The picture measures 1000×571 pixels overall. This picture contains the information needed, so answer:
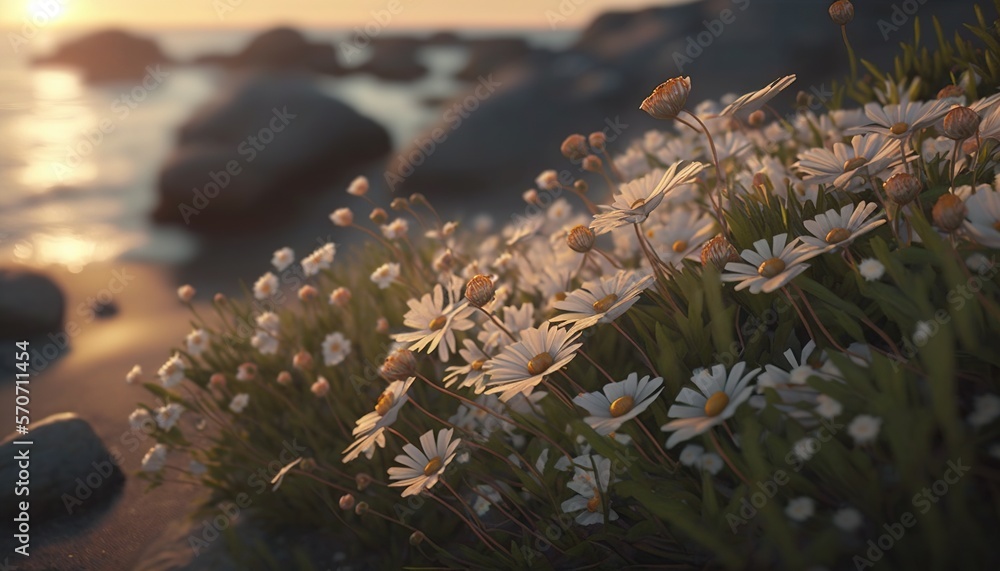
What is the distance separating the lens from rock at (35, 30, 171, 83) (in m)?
19.1

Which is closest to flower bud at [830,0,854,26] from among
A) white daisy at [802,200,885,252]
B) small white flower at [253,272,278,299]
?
white daisy at [802,200,885,252]

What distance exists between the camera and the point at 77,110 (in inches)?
458

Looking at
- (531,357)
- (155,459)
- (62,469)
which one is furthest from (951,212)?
(62,469)

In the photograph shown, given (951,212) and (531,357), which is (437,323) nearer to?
(531,357)

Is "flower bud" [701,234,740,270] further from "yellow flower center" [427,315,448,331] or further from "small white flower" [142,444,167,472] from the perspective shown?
"small white flower" [142,444,167,472]

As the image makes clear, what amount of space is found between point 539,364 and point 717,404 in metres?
0.39

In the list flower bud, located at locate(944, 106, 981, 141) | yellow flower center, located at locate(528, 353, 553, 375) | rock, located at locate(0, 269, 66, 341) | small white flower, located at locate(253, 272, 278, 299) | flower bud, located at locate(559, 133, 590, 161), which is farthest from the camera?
rock, located at locate(0, 269, 66, 341)

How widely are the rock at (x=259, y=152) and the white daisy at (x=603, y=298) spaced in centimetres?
618

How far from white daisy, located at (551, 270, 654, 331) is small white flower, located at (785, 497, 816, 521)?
1.67ft

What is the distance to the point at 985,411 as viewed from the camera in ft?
4.36

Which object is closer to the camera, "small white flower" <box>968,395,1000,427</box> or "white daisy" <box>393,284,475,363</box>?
"small white flower" <box>968,395,1000,427</box>

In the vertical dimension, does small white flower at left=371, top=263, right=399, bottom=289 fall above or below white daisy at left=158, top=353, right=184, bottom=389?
above

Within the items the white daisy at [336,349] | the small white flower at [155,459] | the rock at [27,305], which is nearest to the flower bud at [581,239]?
the white daisy at [336,349]

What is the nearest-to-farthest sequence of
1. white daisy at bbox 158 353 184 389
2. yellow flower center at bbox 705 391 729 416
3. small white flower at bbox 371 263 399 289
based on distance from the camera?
yellow flower center at bbox 705 391 729 416 < small white flower at bbox 371 263 399 289 < white daisy at bbox 158 353 184 389
